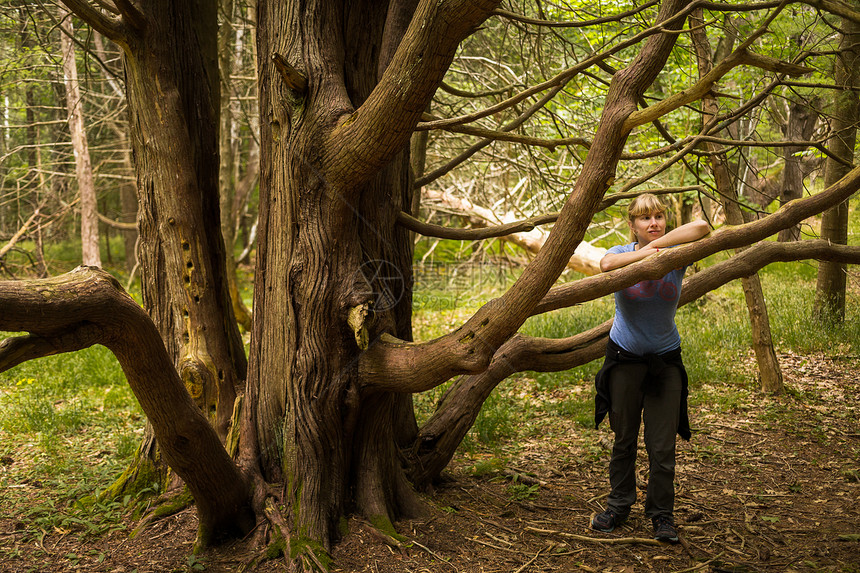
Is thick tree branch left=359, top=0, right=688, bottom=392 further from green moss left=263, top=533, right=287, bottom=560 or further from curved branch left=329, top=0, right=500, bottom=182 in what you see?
green moss left=263, top=533, right=287, bottom=560

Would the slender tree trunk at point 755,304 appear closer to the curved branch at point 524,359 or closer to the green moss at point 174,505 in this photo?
the curved branch at point 524,359

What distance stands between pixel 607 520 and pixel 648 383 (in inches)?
34.0

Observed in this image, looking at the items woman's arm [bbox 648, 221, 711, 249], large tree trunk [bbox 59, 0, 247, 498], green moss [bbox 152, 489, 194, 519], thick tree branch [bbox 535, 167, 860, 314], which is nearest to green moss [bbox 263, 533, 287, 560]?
green moss [bbox 152, 489, 194, 519]

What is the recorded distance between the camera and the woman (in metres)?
3.78

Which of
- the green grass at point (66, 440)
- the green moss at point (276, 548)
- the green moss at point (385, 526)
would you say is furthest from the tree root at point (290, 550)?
the green grass at point (66, 440)

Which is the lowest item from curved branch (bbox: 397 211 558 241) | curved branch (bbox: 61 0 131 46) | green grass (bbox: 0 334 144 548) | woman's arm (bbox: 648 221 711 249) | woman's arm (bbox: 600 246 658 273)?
green grass (bbox: 0 334 144 548)

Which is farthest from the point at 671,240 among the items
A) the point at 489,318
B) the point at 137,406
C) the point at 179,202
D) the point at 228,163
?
the point at 228,163

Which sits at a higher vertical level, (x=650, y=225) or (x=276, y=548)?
(x=650, y=225)

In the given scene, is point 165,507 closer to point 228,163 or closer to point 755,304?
point 755,304

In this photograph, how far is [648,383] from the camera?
3895mm

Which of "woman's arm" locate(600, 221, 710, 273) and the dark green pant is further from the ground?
"woman's arm" locate(600, 221, 710, 273)

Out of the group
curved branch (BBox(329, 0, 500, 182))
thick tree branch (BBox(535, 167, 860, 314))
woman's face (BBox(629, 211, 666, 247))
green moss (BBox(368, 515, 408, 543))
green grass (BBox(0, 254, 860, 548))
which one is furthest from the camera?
green grass (BBox(0, 254, 860, 548))

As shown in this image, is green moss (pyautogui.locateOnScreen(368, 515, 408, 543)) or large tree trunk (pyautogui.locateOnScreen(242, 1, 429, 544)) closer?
large tree trunk (pyautogui.locateOnScreen(242, 1, 429, 544))

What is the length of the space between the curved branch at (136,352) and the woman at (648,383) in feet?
7.21
